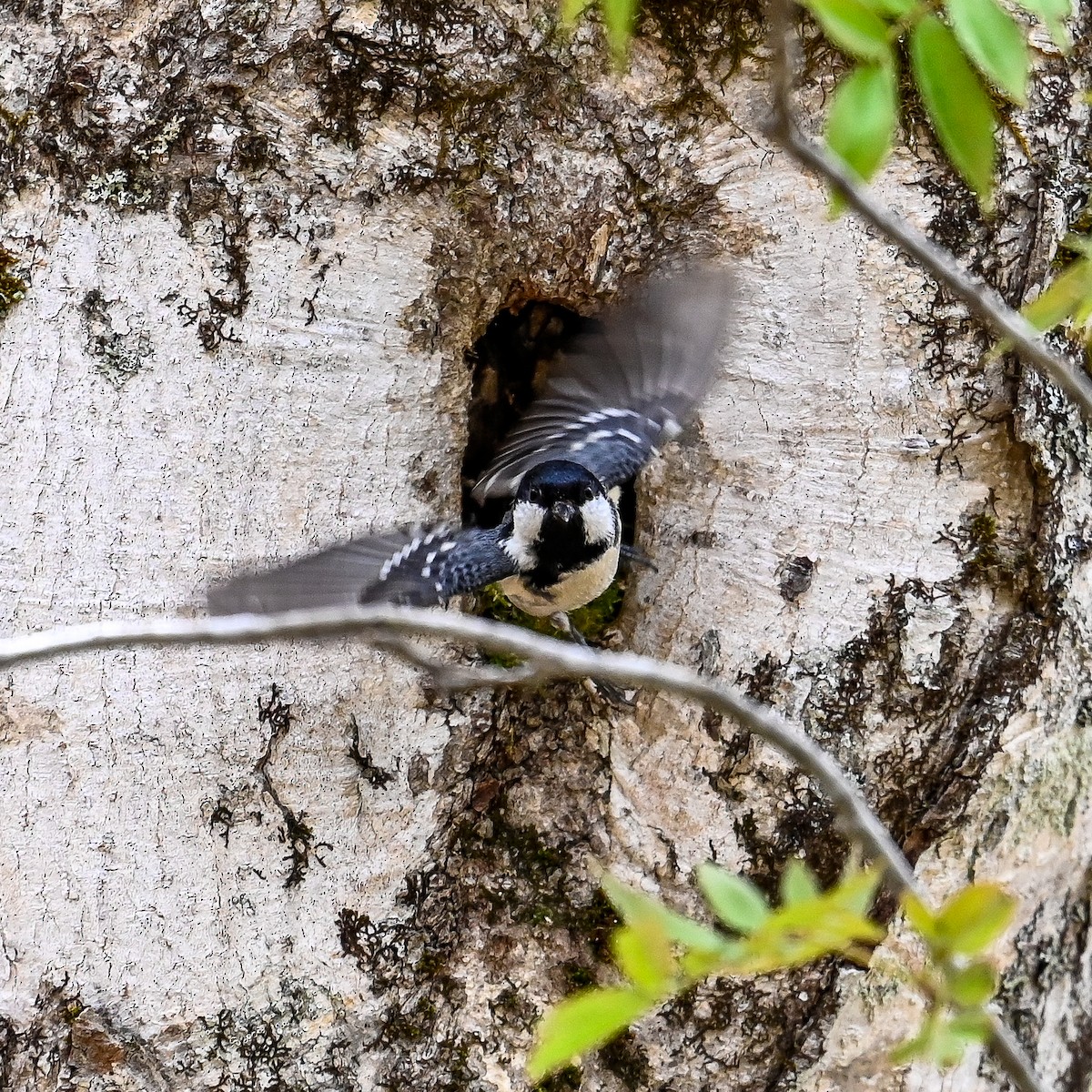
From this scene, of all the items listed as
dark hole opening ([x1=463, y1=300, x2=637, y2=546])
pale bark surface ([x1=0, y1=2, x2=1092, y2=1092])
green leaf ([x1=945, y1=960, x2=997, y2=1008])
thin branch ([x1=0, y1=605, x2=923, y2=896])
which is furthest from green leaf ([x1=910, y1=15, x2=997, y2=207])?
dark hole opening ([x1=463, y1=300, x2=637, y2=546])

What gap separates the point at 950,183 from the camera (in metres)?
1.73

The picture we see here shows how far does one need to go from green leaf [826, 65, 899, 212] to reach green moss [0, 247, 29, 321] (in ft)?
4.15

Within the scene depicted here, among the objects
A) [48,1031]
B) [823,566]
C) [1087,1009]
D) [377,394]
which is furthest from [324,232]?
[1087,1009]

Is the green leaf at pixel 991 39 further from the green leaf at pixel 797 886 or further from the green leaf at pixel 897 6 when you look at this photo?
the green leaf at pixel 797 886

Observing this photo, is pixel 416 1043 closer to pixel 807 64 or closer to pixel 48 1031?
pixel 48 1031

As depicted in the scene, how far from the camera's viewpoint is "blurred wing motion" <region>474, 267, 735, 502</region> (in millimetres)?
1887

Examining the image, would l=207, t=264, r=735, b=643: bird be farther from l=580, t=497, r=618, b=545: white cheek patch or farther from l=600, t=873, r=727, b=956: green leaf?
l=600, t=873, r=727, b=956: green leaf

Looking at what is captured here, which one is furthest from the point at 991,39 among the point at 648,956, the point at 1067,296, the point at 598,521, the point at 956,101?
the point at 598,521

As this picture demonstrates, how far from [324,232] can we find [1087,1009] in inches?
67.2

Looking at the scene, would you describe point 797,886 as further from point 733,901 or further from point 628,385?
point 628,385

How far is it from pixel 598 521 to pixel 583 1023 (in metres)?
1.58

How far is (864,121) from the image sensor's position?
2.42 feet

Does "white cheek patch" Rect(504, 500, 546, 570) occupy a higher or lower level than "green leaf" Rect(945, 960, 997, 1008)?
higher

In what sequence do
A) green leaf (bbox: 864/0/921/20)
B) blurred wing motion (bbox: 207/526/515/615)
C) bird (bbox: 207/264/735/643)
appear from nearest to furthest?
green leaf (bbox: 864/0/921/20) → blurred wing motion (bbox: 207/526/515/615) → bird (bbox: 207/264/735/643)
